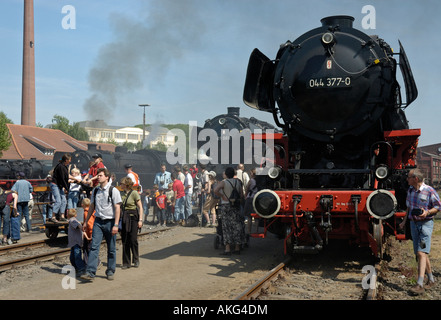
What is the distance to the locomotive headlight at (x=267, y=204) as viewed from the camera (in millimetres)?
6883

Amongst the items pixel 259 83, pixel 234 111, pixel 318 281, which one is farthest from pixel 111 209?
pixel 234 111

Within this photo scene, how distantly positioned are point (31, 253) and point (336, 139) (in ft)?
20.2

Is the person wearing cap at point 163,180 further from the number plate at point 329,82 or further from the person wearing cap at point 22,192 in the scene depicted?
the number plate at point 329,82

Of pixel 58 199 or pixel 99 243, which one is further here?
pixel 58 199

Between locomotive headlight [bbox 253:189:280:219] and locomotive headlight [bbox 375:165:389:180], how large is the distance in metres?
1.46

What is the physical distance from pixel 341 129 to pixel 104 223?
12.5ft

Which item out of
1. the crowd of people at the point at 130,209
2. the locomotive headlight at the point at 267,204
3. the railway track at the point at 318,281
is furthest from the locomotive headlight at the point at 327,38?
the railway track at the point at 318,281

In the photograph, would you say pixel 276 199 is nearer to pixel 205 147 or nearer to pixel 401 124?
pixel 401 124

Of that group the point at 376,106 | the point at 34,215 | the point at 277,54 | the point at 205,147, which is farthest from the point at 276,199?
the point at 34,215

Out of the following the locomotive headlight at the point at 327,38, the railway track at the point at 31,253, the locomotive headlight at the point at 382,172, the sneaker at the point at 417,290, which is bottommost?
the railway track at the point at 31,253

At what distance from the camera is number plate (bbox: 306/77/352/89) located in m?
7.25

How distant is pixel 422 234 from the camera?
6.29m

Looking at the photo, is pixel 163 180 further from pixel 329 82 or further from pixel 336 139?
pixel 329 82

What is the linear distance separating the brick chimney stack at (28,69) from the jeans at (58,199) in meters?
36.1
